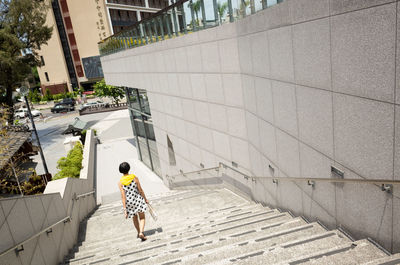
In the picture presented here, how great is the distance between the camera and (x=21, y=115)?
43.6m

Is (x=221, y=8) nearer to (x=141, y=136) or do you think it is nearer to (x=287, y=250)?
(x=287, y=250)

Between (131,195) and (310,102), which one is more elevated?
(310,102)

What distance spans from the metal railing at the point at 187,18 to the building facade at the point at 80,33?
4502 cm

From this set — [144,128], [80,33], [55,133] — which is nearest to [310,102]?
[144,128]

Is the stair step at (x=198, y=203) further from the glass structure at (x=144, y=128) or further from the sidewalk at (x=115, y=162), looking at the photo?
the glass structure at (x=144, y=128)

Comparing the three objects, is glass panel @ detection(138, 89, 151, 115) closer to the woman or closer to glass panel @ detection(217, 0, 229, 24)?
glass panel @ detection(217, 0, 229, 24)

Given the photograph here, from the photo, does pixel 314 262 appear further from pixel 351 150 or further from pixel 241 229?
pixel 241 229

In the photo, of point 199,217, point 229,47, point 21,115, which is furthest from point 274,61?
point 21,115

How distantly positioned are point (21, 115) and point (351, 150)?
47.7 meters

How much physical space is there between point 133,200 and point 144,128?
38.1 ft

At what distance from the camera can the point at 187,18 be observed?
970cm

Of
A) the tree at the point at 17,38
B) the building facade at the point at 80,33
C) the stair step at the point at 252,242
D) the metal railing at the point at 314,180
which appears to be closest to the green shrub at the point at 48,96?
the building facade at the point at 80,33

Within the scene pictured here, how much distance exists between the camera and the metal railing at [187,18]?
23.2ft

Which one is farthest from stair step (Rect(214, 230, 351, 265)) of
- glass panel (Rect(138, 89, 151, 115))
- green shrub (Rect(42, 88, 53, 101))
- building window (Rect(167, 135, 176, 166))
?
green shrub (Rect(42, 88, 53, 101))
